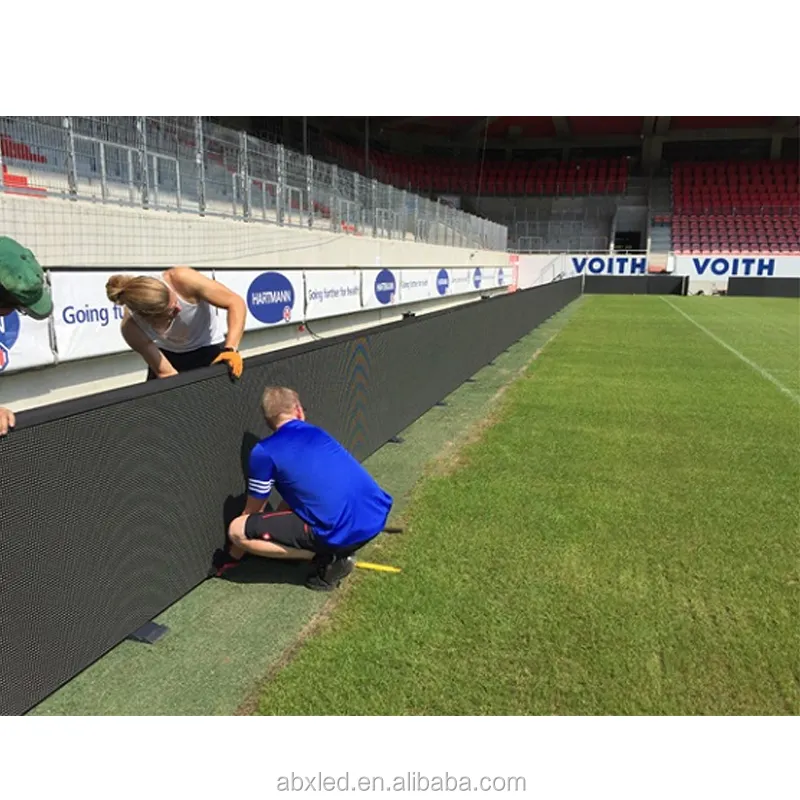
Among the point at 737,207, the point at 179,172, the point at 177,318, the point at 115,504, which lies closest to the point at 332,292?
the point at 179,172

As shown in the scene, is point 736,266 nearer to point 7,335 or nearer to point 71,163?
point 71,163

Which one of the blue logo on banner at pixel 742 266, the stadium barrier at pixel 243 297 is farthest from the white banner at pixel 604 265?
the stadium barrier at pixel 243 297

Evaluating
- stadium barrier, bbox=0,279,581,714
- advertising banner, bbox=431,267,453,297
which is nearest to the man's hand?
stadium barrier, bbox=0,279,581,714

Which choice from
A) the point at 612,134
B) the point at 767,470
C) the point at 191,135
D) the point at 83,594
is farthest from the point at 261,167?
the point at 612,134

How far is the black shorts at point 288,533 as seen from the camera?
3332 millimetres

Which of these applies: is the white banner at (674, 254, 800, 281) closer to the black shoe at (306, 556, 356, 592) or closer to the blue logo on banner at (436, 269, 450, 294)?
the blue logo on banner at (436, 269, 450, 294)

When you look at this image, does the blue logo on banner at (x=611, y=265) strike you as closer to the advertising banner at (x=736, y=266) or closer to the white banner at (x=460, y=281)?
the advertising banner at (x=736, y=266)

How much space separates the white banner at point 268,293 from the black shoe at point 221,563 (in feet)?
17.4

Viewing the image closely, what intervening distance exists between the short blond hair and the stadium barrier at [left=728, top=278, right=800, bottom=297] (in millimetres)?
38156

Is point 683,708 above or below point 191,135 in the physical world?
below

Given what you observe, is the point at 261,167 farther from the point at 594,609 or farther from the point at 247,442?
the point at 594,609

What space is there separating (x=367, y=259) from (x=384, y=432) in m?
9.84

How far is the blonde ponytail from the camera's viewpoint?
3.31 m

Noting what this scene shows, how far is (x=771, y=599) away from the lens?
344cm
